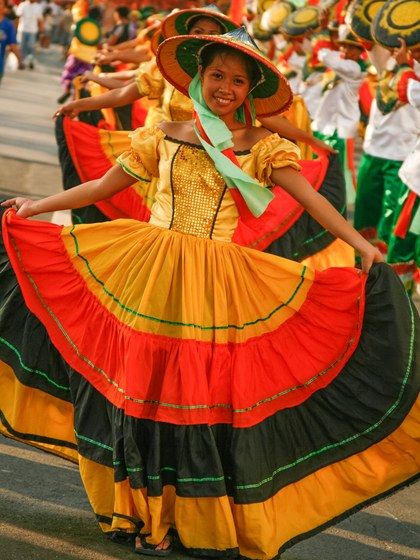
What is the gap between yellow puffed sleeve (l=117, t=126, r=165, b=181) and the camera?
184 inches

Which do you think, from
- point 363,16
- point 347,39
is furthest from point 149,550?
point 347,39

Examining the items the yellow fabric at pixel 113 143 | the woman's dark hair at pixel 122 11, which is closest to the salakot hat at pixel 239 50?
the yellow fabric at pixel 113 143

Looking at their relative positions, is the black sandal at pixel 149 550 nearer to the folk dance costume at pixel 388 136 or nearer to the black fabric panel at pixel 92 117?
the folk dance costume at pixel 388 136

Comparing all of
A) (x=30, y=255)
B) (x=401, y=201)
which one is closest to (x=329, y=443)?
(x=30, y=255)

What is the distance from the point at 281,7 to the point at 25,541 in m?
11.4

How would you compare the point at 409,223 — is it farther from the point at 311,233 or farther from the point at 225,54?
the point at 225,54

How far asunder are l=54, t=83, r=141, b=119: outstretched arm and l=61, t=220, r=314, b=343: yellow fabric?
8.13 ft

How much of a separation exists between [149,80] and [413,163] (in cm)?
209

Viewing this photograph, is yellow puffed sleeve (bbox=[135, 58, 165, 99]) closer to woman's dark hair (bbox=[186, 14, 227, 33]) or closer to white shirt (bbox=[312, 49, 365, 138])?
woman's dark hair (bbox=[186, 14, 227, 33])

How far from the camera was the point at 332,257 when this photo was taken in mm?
7531

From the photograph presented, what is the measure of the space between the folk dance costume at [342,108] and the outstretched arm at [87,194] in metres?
7.19

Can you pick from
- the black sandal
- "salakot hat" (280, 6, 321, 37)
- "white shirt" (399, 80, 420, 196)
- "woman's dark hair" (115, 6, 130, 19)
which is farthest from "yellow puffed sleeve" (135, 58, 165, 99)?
"woman's dark hair" (115, 6, 130, 19)

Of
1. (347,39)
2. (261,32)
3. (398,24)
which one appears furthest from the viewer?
(261,32)

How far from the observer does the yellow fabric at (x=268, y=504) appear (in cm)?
438
